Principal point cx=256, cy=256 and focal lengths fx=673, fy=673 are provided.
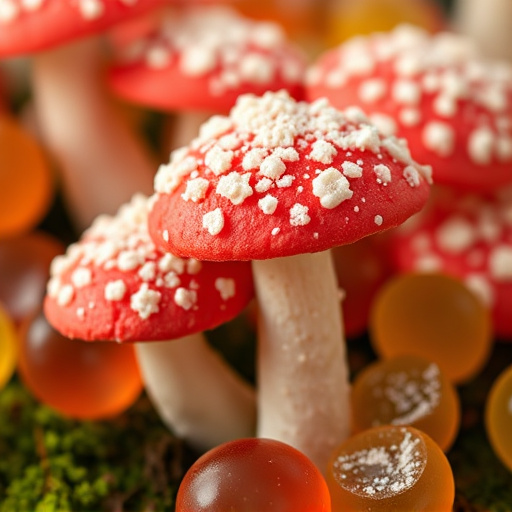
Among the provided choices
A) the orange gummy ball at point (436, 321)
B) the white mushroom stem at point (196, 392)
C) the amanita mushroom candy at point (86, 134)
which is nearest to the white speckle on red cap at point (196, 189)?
the white mushroom stem at point (196, 392)

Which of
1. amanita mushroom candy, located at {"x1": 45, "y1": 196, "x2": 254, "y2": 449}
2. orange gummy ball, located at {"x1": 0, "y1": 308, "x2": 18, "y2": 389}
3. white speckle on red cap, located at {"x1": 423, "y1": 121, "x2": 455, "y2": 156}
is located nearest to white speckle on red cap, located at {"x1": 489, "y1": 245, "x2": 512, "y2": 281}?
white speckle on red cap, located at {"x1": 423, "y1": 121, "x2": 455, "y2": 156}

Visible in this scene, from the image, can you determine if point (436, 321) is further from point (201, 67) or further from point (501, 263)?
point (201, 67)

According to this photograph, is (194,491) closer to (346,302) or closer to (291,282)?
(291,282)

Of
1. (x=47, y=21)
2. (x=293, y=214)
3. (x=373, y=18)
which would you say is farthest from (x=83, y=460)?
(x=373, y=18)

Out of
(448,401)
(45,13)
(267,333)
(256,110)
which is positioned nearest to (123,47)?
(45,13)

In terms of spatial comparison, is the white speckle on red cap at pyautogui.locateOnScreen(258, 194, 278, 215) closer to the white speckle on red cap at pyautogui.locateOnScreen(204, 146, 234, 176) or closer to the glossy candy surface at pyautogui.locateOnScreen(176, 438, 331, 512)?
the white speckle on red cap at pyautogui.locateOnScreen(204, 146, 234, 176)
